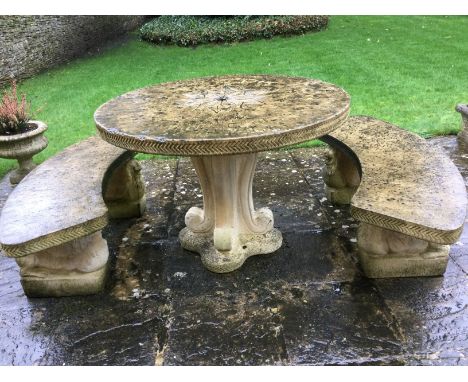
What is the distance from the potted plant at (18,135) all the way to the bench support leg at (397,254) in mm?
3385

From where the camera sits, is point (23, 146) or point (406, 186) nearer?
point (406, 186)

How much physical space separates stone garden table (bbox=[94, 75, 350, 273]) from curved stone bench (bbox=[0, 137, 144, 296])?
18.7 inches

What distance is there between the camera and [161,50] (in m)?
11.9

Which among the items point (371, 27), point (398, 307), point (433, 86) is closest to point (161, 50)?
point (371, 27)

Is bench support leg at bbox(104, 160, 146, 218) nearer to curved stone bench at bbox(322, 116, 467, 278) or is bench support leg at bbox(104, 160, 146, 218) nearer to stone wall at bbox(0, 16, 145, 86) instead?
curved stone bench at bbox(322, 116, 467, 278)

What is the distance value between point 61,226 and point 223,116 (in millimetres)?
1145

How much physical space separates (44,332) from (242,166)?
1594mm

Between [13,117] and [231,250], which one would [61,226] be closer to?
[231,250]

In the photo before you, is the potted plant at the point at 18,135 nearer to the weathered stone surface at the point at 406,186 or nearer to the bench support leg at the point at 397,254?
the weathered stone surface at the point at 406,186

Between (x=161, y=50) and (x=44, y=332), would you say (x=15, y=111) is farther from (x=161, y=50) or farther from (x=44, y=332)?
(x=161, y=50)

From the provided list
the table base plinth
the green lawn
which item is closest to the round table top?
the table base plinth

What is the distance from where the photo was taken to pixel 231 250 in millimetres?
3314

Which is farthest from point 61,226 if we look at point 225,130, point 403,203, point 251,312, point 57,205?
point 403,203

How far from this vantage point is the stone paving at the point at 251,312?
2549 millimetres
